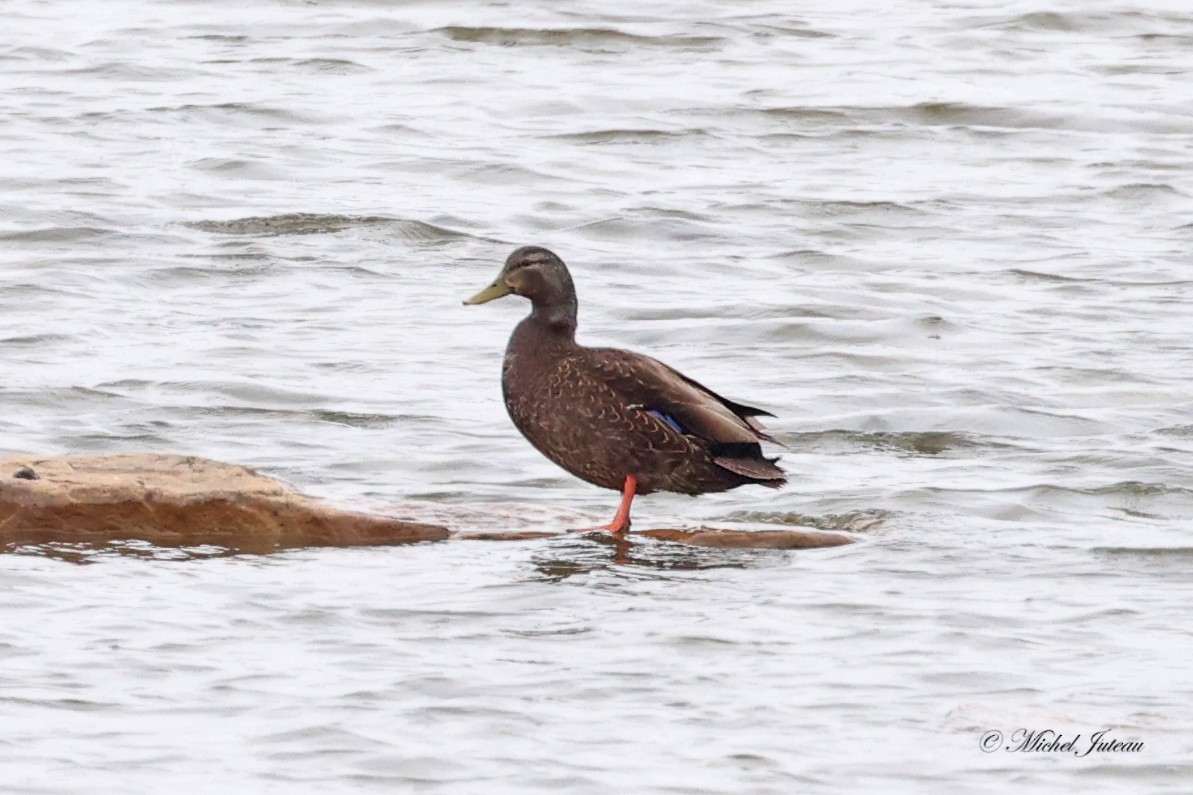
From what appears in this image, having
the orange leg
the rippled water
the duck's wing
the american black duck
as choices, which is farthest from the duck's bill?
the orange leg

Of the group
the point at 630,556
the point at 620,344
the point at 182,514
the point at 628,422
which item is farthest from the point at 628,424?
the point at 620,344

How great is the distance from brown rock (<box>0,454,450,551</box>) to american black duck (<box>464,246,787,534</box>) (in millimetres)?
681

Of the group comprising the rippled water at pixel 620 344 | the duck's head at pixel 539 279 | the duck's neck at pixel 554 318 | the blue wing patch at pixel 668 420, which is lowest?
the rippled water at pixel 620 344

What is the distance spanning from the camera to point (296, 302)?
13.7 metres

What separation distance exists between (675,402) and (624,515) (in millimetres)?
468

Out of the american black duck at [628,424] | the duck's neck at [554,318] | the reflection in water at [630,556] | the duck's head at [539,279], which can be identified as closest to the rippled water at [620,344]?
the reflection in water at [630,556]

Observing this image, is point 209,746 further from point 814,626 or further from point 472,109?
point 472,109

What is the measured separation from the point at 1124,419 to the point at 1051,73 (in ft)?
35.4

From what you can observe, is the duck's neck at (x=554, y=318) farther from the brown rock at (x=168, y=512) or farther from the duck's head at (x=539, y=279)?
the brown rock at (x=168, y=512)

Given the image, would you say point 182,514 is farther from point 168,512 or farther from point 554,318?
point 554,318

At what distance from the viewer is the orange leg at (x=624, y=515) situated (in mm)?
→ 8945

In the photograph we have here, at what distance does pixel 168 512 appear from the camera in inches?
332

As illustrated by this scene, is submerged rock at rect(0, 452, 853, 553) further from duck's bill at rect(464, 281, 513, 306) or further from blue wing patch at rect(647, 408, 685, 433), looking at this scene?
duck's bill at rect(464, 281, 513, 306)

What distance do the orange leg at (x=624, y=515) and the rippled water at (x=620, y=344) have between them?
156 millimetres
